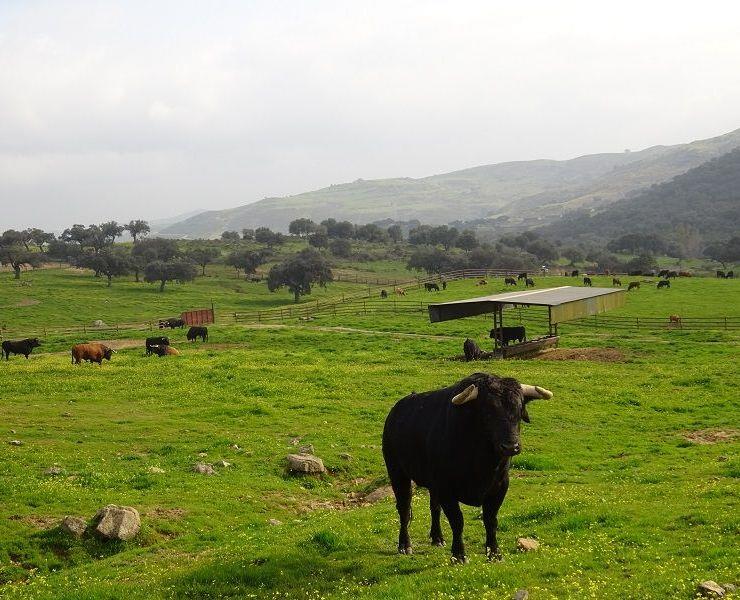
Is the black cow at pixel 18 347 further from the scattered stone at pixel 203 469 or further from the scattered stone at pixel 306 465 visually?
the scattered stone at pixel 306 465

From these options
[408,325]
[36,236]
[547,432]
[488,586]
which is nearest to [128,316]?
[408,325]

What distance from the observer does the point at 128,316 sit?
80.1 metres

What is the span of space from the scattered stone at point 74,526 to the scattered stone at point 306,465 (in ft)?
22.0

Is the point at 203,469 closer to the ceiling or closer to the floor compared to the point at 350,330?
closer to the ceiling

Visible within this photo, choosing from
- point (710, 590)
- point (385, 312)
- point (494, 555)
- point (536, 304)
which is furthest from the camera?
point (385, 312)

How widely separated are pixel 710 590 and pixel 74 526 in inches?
482

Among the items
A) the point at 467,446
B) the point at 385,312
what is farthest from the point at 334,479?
the point at 385,312

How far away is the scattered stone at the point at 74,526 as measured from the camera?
14.7m

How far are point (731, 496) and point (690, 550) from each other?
4.15 meters

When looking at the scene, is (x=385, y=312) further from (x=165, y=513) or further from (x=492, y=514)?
(x=492, y=514)

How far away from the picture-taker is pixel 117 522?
14.9 meters

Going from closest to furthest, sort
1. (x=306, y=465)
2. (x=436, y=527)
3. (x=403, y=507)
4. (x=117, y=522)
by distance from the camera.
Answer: (x=436, y=527), (x=403, y=507), (x=117, y=522), (x=306, y=465)

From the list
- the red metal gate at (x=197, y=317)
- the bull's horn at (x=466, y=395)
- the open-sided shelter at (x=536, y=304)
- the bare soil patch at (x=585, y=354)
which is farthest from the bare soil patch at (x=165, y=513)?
the red metal gate at (x=197, y=317)

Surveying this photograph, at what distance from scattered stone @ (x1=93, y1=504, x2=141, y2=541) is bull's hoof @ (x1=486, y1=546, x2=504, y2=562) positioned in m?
8.16
